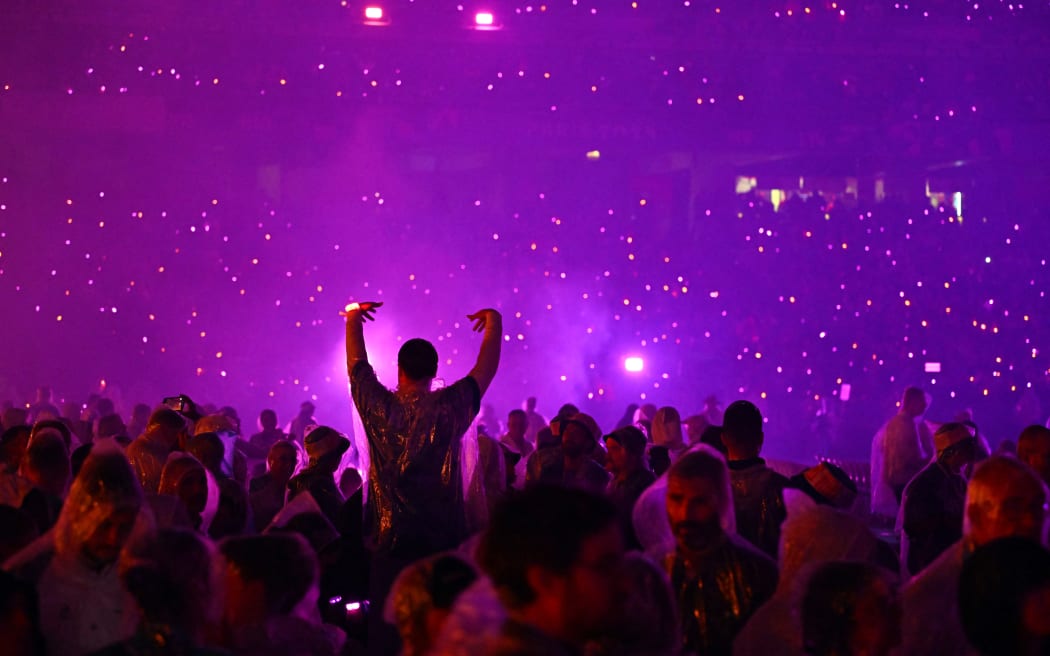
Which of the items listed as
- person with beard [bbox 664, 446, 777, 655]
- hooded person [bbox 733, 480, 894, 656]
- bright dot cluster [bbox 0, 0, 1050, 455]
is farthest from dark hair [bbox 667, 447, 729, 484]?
bright dot cluster [bbox 0, 0, 1050, 455]

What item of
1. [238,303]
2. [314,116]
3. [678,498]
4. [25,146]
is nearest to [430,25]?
[314,116]

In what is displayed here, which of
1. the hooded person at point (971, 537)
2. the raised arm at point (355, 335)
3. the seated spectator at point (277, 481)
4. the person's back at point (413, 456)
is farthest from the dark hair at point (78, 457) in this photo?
the hooded person at point (971, 537)

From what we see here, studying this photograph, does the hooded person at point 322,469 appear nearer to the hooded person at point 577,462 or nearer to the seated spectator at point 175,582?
the hooded person at point 577,462

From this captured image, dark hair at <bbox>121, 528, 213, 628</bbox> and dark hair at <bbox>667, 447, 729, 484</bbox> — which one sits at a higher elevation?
dark hair at <bbox>667, 447, 729, 484</bbox>

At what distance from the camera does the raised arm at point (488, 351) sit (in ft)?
18.1

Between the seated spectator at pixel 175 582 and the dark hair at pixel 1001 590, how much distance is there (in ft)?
6.35

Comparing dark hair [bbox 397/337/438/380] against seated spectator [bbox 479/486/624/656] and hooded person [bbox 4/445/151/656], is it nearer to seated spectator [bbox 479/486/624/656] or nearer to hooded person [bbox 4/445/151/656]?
hooded person [bbox 4/445/151/656]

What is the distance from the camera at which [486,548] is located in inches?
86.0

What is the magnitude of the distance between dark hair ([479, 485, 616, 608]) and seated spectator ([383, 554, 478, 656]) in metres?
0.84

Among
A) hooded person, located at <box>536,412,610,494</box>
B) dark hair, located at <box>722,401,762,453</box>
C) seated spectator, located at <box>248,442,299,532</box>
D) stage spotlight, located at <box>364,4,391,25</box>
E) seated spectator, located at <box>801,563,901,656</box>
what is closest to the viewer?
seated spectator, located at <box>801,563,901,656</box>

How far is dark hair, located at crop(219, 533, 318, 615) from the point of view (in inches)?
146

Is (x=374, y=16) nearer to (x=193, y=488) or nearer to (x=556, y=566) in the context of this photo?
(x=193, y=488)

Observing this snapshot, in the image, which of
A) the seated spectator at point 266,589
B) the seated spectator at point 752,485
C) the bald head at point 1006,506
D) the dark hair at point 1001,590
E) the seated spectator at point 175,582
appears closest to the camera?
the dark hair at point 1001,590

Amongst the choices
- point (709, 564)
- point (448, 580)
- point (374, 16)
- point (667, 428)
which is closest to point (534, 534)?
point (448, 580)
